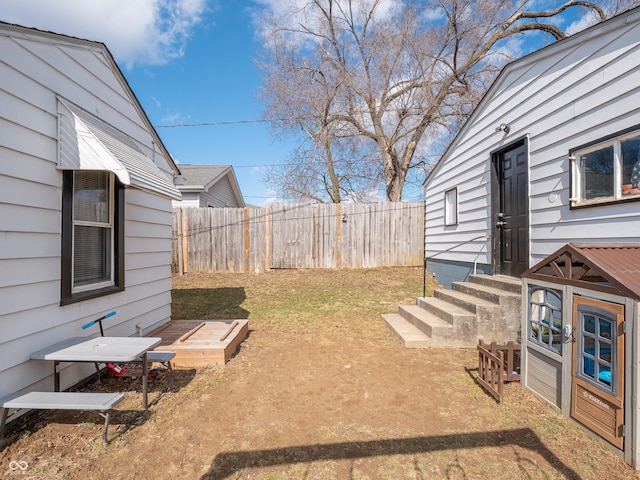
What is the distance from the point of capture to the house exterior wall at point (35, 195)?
257cm

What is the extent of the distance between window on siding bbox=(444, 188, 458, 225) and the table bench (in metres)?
7.33

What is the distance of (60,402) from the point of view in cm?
236

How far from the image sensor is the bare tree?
12609 mm

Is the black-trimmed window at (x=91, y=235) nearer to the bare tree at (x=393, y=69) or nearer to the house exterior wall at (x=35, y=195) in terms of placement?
the house exterior wall at (x=35, y=195)

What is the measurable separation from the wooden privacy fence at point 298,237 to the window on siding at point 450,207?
1.98 metres

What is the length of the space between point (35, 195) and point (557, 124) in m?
6.06

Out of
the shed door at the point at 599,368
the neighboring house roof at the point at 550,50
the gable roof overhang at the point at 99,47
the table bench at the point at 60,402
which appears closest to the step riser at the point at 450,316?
the shed door at the point at 599,368

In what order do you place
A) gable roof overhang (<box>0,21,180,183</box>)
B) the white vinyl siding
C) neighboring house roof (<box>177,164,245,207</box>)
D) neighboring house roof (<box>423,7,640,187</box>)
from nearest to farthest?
gable roof overhang (<box>0,21,180,183</box>), neighboring house roof (<box>423,7,640,187</box>), neighboring house roof (<box>177,164,245,207</box>), the white vinyl siding

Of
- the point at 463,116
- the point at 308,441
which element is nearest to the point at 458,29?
the point at 463,116

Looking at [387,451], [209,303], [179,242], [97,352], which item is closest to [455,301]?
[387,451]

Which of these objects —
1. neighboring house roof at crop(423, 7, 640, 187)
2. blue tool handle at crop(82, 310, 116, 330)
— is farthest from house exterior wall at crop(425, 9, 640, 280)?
blue tool handle at crop(82, 310, 116, 330)

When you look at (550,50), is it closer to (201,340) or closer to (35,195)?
(201,340)

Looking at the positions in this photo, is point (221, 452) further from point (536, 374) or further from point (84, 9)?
point (84, 9)

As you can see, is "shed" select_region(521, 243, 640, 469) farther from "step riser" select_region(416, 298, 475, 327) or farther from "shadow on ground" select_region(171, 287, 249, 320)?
"shadow on ground" select_region(171, 287, 249, 320)
